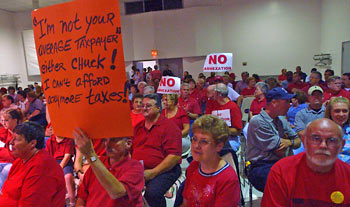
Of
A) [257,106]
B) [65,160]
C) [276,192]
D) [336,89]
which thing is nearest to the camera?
[276,192]

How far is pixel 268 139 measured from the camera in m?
2.65

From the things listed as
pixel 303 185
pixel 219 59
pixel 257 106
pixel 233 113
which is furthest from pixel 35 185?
pixel 219 59

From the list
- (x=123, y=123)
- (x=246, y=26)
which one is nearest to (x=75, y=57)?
(x=123, y=123)

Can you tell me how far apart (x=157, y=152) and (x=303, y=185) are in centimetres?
160

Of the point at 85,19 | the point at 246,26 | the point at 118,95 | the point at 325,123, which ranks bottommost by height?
the point at 325,123

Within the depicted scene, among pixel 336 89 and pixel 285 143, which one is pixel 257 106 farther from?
pixel 285 143

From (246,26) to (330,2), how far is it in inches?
156

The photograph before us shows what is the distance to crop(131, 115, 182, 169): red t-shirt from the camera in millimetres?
2877

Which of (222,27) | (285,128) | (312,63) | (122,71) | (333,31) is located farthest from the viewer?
(222,27)

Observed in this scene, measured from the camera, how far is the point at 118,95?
1466mm

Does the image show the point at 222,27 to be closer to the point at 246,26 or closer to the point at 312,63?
the point at 246,26

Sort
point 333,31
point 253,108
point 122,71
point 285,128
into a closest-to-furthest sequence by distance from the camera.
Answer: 1. point 122,71
2. point 285,128
3. point 253,108
4. point 333,31

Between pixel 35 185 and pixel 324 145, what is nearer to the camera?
pixel 324 145

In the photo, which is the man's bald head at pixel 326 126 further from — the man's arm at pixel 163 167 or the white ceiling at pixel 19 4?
the white ceiling at pixel 19 4
